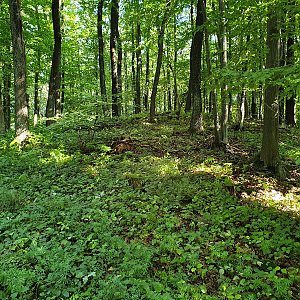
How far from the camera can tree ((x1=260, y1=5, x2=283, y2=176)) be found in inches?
253

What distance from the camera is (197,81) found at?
36.0 ft

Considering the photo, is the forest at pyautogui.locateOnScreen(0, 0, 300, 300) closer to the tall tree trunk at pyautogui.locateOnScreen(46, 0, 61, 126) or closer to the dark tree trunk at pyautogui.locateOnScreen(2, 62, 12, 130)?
the tall tree trunk at pyautogui.locateOnScreen(46, 0, 61, 126)

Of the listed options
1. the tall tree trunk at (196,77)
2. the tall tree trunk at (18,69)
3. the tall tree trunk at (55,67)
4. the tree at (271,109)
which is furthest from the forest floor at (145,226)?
the tall tree trunk at (55,67)

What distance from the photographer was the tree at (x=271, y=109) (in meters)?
6.41

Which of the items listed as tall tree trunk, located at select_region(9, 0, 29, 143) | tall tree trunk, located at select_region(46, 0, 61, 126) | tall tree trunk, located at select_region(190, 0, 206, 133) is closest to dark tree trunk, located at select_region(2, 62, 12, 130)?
tall tree trunk, located at select_region(46, 0, 61, 126)

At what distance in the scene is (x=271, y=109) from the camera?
6.13 m

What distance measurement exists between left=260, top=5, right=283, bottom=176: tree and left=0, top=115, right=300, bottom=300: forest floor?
335mm

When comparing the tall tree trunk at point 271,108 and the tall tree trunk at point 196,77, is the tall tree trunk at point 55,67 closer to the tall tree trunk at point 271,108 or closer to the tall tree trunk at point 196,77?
the tall tree trunk at point 196,77

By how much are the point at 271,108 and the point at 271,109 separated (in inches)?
8.6

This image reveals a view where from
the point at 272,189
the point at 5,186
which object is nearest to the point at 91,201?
the point at 5,186

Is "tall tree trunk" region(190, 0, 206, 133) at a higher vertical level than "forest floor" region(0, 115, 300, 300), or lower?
higher

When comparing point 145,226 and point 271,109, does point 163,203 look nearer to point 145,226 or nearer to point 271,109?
point 145,226

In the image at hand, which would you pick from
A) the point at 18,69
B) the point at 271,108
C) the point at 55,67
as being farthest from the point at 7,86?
the point at 271,108

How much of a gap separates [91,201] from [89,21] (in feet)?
69.4
